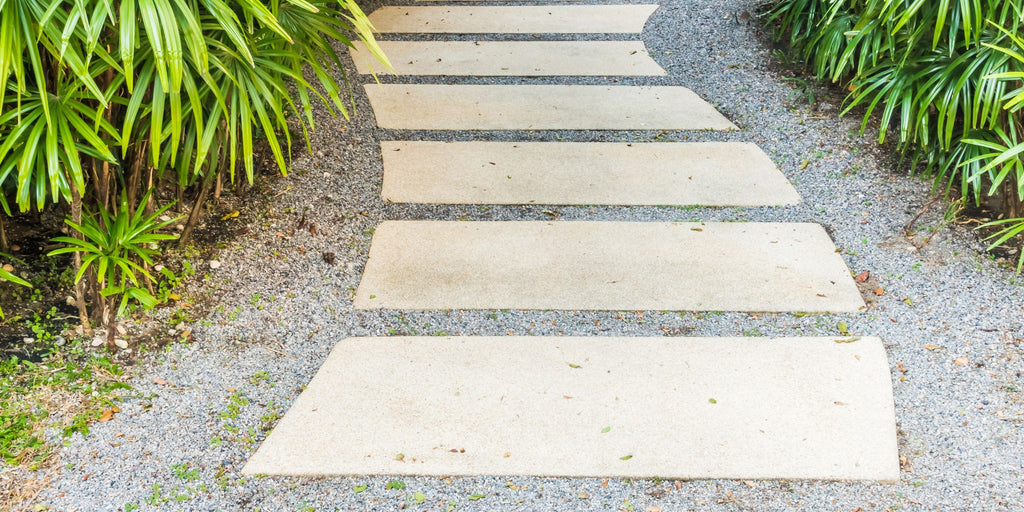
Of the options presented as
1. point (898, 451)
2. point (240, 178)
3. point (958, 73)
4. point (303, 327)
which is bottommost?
point (898, 451)

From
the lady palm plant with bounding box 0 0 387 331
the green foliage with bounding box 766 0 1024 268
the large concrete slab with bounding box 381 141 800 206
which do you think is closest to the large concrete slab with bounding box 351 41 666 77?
the large concrete slab with bounding box 381 141 800 206

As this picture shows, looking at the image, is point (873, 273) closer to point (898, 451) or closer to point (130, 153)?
point (898, 451)

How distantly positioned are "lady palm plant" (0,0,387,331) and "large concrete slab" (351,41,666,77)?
1.49 meters

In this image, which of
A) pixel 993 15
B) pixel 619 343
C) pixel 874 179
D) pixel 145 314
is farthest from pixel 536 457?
pixel 993 15

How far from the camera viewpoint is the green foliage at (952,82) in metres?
2.38

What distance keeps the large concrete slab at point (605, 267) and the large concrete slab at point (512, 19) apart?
6.41 ft

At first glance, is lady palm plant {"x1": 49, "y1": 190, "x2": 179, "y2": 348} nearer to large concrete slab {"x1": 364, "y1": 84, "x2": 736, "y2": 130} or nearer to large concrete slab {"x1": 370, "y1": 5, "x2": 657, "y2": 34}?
large concrete slab {"x1": 364, "y1": 84, "x2": 736, "y2": 130}

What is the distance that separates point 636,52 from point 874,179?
5.15 ft

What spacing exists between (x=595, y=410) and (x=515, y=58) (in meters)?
2.47

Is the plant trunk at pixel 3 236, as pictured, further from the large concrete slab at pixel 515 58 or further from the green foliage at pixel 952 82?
the green foliage at pixel 952 82

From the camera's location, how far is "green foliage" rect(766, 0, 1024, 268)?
93.7 inches

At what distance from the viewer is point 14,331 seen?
210 cm

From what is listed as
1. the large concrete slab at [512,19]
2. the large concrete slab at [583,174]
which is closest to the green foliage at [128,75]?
the large concrete slab at [583,174]

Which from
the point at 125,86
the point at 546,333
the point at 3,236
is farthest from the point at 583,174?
the point at 3,236
